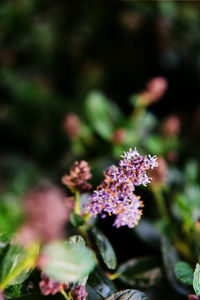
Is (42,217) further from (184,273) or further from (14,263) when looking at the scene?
(184,273)

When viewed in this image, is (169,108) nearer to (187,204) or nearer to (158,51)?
(158,51)

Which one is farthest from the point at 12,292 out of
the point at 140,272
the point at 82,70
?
the point at 82,70

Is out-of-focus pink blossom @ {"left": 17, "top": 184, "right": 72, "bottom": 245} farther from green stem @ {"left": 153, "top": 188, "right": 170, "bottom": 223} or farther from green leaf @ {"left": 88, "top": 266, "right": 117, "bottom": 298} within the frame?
green stem @ {"left": 153, "top": 188, "right": 170, "bottom": 223}

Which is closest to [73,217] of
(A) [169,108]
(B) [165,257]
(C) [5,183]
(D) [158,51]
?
(B) [165,257]

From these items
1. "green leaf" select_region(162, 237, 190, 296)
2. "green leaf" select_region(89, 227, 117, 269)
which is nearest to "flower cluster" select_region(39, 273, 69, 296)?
"green leaf" select_region(89, 227, 117, 269)

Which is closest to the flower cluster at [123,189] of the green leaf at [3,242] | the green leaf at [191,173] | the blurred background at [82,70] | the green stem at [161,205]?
the green leaf at [3,242]

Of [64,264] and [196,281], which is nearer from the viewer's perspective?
[64,264]
